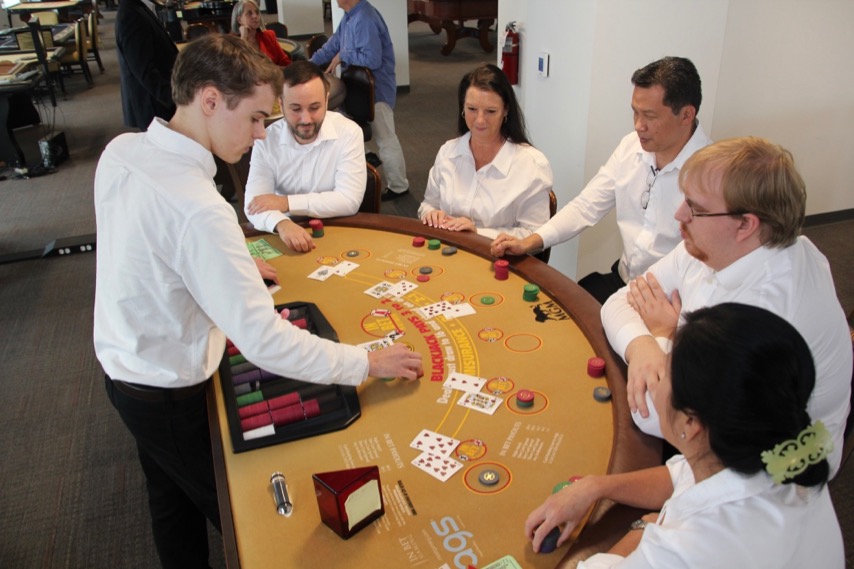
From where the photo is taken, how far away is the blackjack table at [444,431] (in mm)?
1227

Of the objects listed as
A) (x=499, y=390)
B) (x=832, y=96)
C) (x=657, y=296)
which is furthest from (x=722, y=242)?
(x=832, y=96)

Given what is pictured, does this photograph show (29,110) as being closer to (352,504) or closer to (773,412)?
(352,504)

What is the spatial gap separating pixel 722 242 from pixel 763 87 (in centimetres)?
294

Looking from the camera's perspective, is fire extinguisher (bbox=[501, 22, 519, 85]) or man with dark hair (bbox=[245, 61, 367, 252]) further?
fire extinguisher (bbox=[501, 22, 519, 85])

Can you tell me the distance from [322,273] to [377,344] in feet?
1.77

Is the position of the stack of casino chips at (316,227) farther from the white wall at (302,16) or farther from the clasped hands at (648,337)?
the white wall at (302,16)

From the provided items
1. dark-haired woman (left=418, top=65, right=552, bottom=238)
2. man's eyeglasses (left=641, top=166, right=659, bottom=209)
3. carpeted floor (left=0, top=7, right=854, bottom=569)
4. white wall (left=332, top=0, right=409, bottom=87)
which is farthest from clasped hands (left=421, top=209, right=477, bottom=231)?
white wall (left=332, top=0, right=409, bottom=87)

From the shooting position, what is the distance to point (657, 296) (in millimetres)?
1819

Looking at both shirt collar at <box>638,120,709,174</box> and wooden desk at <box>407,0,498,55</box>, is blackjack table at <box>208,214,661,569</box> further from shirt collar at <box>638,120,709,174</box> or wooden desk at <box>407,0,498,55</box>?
wooden desk at <box>407,0,498,55</box>

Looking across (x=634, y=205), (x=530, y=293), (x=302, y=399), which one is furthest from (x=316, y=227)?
(x=634, y=205)

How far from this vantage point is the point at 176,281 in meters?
1.48

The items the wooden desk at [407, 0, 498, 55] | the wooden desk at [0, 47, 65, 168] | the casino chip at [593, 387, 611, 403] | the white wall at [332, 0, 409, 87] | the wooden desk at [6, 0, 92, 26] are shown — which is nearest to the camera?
the casino chip at [593, 387, 611, 403]

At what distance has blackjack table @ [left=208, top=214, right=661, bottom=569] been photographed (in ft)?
4.02

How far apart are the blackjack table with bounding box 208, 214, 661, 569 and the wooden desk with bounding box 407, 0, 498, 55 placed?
841 centimetres
